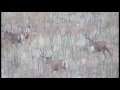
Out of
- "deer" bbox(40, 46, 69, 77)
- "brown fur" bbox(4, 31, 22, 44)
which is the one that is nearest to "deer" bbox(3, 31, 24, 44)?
"brown fur" bbox(4, 31, 22, 44)

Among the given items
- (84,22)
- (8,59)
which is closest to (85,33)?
(84,22)

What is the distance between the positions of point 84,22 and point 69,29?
202mm

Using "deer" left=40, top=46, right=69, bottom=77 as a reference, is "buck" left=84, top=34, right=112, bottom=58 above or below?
above

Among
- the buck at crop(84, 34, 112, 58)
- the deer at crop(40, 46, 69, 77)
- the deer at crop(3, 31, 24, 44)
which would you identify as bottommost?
the deer at crop(40, 46, 69, 77)

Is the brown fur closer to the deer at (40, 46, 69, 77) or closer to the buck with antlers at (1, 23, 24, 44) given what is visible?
the buck with antlers at (1, 23, 24, 44)

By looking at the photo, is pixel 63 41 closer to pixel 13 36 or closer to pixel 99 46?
pixel 99 46

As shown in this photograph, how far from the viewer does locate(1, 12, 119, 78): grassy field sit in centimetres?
1334

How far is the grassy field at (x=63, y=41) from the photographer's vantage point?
13336 millimetres

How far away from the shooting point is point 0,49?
1337cm

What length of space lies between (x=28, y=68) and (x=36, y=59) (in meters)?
0.15

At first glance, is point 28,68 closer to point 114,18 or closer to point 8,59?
point 8,59

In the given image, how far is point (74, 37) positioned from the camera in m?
13.4

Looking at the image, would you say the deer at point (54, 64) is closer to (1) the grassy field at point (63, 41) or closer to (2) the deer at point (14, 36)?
(1) the grassy field at point (63, 41)

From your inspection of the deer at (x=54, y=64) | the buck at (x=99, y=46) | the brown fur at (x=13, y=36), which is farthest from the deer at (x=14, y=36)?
the buck at (x=99, y=46)
